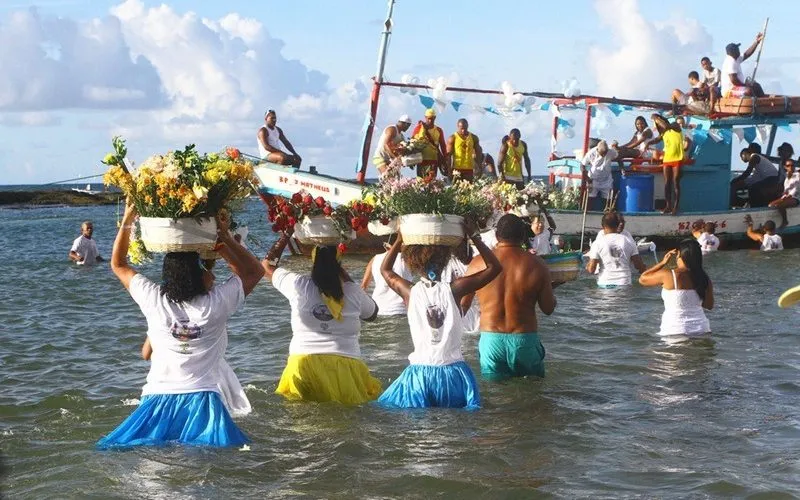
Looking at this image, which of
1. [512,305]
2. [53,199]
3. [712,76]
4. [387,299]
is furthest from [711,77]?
[53,199]

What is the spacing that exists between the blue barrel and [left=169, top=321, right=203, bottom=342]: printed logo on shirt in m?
18.2

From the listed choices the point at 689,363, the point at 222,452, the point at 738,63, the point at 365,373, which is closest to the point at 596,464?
the point at 365,373

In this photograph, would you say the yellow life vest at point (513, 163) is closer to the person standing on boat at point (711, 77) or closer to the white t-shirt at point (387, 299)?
the person standing on boat at point (711, 77)

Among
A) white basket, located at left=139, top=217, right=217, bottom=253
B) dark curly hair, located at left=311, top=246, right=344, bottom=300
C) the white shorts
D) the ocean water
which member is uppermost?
the white shorts

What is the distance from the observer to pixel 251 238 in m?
7.93

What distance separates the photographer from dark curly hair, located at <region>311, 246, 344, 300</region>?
26.4ft

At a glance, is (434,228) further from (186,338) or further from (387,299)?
(387,299)

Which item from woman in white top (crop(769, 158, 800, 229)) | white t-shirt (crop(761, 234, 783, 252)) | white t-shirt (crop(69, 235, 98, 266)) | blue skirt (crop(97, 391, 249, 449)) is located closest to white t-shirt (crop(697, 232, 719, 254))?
white t-shirt (crop(761, 234, 783, 252))

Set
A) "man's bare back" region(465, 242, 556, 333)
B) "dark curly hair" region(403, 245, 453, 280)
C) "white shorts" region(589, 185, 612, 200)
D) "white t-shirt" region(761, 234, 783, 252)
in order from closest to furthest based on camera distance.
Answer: "dark curly hair" region(403, 245, 453, 280)
"man's bare back" region(465, 242, 556, 333)
"white shorts" region(589, 185, 612, 200)
"white t-shirt" region(761, 234, 783, 252)

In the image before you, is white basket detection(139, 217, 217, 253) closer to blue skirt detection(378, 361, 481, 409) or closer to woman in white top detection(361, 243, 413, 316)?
blue skirt detection(378, 361, 481, 409)

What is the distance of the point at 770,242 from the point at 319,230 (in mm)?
18265

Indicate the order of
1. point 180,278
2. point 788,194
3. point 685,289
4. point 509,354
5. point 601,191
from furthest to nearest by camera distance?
1. point 788,194
2. point 601,191
3. point 685,289
4. point 509,354
5. point 180,278

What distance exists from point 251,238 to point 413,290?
1281 mm

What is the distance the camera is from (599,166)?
22797 mm
